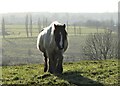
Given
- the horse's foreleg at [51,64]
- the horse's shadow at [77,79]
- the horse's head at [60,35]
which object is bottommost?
the horse's shadow at [77,79]

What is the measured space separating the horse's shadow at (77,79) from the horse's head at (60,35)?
1290 millimetres

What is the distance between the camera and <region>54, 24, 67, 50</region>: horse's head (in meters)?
12.1

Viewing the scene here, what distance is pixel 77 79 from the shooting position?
1158 cm

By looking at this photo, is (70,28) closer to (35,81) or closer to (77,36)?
(77,36)

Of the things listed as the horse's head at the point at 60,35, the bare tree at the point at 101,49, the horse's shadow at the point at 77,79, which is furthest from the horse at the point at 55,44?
the bare tree at the point at 101,49

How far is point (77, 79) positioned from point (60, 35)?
205cm

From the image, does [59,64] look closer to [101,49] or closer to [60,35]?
[60,35]

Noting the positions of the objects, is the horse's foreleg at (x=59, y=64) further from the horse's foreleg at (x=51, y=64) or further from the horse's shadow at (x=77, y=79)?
the horse's shadow at (x=77, y=79)

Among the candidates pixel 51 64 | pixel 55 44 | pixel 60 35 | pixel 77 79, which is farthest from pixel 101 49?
pixel 77 79

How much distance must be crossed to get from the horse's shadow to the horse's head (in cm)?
129

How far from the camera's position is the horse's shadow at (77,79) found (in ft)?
35.3

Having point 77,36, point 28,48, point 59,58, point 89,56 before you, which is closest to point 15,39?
point 28,48

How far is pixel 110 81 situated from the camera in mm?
11031

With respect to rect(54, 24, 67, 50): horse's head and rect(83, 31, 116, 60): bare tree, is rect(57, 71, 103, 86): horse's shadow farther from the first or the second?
rect(83, 31, 116, 60): bare tree
